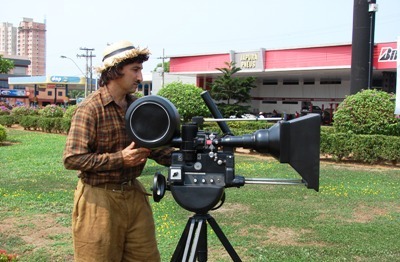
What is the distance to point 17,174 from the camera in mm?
8930

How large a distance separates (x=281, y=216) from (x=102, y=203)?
368 cm

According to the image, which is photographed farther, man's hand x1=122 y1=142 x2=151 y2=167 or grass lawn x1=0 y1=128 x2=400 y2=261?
grass lawn x1=0 y1=128 x2=400 y2=261

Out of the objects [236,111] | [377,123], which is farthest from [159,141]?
[236,111]

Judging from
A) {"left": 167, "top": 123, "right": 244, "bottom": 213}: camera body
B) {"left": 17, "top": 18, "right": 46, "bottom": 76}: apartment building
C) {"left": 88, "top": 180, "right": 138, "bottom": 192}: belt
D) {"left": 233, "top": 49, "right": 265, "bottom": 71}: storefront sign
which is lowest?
{"left": 88, "top": 180, "right": 138, "bottom": 192}: belt

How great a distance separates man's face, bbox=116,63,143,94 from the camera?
2.34 meters

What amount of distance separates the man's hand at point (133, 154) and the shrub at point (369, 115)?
9984 millimetres

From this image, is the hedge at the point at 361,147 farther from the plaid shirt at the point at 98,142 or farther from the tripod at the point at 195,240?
the tripod at the point at 195,240

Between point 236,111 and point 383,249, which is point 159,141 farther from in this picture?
point 236,111

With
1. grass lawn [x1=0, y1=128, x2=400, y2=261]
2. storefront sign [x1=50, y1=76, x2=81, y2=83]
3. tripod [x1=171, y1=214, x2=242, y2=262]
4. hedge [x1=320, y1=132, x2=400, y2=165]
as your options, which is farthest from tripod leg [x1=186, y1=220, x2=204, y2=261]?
storefront sign [x1=50, y1=76, x2=81, y2=83]

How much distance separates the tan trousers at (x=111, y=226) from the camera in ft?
7.49

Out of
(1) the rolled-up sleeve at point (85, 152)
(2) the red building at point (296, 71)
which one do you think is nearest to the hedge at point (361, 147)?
(1) the rolled-up sleeve at point (85, 152)

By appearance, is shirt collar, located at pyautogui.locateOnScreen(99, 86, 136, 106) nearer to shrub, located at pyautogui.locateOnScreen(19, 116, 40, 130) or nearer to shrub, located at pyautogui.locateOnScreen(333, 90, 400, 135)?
shrub, located at pyautogui.locateOnScreen(333, 90, 400, 135)

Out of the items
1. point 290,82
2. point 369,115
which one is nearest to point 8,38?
point 290,82

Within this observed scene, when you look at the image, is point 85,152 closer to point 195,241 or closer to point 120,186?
point 120,186
